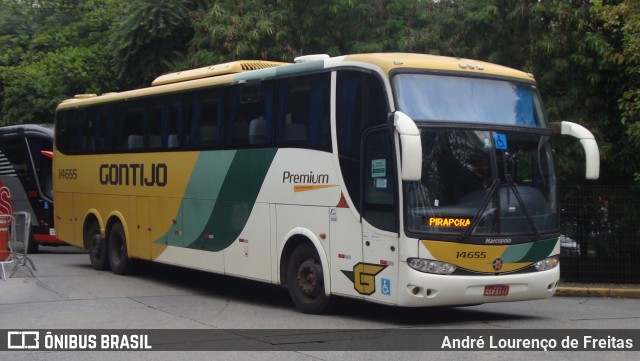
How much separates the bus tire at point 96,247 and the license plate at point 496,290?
1012 cm

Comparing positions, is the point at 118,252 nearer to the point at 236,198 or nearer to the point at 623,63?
the point at 236,198

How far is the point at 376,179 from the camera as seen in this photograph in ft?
39.0

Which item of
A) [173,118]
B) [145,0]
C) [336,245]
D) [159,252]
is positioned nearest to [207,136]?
[173,118]

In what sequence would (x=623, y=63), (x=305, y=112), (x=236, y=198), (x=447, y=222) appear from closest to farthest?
(x=447, y=222) < (x=305, y=112) < (x=236, y=198) < (x=623, y=63)

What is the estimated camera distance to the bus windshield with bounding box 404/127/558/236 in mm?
11414

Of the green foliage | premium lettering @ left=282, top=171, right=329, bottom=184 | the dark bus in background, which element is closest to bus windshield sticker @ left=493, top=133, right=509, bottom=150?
premium lettering @ left=282, top=171, right=329, bottom=184

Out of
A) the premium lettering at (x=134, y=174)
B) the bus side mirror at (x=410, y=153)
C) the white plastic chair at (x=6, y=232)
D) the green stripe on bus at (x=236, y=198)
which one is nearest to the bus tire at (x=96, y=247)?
the premium lettering at (x=134, y=174)

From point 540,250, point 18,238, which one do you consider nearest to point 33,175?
point 18,238

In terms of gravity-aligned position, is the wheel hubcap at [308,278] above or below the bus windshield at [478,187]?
below

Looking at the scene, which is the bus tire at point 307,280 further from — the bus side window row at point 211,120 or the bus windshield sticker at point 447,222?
the bus windshield sticker at point 447,222

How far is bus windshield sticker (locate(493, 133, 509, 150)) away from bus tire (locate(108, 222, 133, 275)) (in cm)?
920

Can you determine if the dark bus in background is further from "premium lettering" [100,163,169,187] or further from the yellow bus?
the yellow bus

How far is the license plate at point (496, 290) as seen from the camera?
459 inches

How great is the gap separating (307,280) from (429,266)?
2440 millimetres
